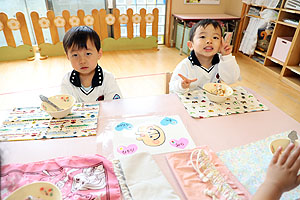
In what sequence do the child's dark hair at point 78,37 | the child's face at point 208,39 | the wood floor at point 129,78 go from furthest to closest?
1. the wood floor at point 129,78
2. the child's face at point 208,39
3. the child's dark hair at point 78,37

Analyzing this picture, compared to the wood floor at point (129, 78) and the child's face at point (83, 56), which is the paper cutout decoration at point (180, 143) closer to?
the child's face at point (83, 56)

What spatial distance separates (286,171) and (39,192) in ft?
1.86

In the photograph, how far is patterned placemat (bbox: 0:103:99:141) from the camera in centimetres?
77

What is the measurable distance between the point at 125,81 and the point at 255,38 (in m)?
1.91

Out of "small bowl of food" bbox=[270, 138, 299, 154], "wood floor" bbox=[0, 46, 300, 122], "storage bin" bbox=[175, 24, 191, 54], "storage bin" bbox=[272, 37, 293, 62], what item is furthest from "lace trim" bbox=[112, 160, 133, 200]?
"storage bin" bbox=[175, 24, 191, 54]

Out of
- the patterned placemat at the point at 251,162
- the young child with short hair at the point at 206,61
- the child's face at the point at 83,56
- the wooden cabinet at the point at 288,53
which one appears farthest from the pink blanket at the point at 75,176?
the wooden cabinet at the point at 288,53

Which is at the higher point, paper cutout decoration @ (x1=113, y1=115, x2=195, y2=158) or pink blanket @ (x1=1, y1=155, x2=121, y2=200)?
pink blanket @ (x1=1, y1=155, x2=121, y2=200)

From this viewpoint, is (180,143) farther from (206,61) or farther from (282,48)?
(282,48)

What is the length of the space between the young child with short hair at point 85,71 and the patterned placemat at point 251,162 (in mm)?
659

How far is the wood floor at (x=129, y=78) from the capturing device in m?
2.12

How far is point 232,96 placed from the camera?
107 cm

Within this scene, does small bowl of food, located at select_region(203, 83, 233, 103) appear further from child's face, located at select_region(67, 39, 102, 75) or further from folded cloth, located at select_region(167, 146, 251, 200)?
child's face, located at select_region(67, 39, 102, 75)

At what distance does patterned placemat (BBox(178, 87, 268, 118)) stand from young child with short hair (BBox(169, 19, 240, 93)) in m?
0.08

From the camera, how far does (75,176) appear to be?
0.60 meters
